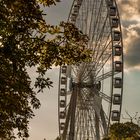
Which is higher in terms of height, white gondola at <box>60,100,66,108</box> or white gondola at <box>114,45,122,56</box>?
white gondola at <box>114,45,122,56</box>

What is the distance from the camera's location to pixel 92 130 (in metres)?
57.1

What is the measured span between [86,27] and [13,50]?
4495 cm

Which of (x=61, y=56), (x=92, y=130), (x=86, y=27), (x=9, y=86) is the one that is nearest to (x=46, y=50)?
(x=61, y=56)

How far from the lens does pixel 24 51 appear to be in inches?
701

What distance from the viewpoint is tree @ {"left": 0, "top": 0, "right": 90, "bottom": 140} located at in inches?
680

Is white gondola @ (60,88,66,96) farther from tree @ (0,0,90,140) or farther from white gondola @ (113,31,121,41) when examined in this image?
tree @ (0,0,90,140)

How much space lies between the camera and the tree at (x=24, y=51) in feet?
56.6

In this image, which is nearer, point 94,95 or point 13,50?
point 13,50

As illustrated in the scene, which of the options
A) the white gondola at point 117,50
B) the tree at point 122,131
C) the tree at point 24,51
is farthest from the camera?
the tree at point 122,131

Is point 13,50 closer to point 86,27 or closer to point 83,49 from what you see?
point 83,49

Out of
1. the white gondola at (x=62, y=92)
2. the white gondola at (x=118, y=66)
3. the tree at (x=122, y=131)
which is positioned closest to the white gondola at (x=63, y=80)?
the white gondola at (x=62, y=92)

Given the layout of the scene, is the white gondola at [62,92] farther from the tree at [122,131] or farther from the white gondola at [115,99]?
the tree at [122,131]

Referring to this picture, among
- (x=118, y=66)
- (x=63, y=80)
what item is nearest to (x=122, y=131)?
(x=63, y=80)

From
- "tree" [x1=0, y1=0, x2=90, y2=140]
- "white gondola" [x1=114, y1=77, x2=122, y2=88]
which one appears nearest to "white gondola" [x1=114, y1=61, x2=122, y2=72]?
"white gondola" [x1=114, y1=77, x2=122, y2=88]
